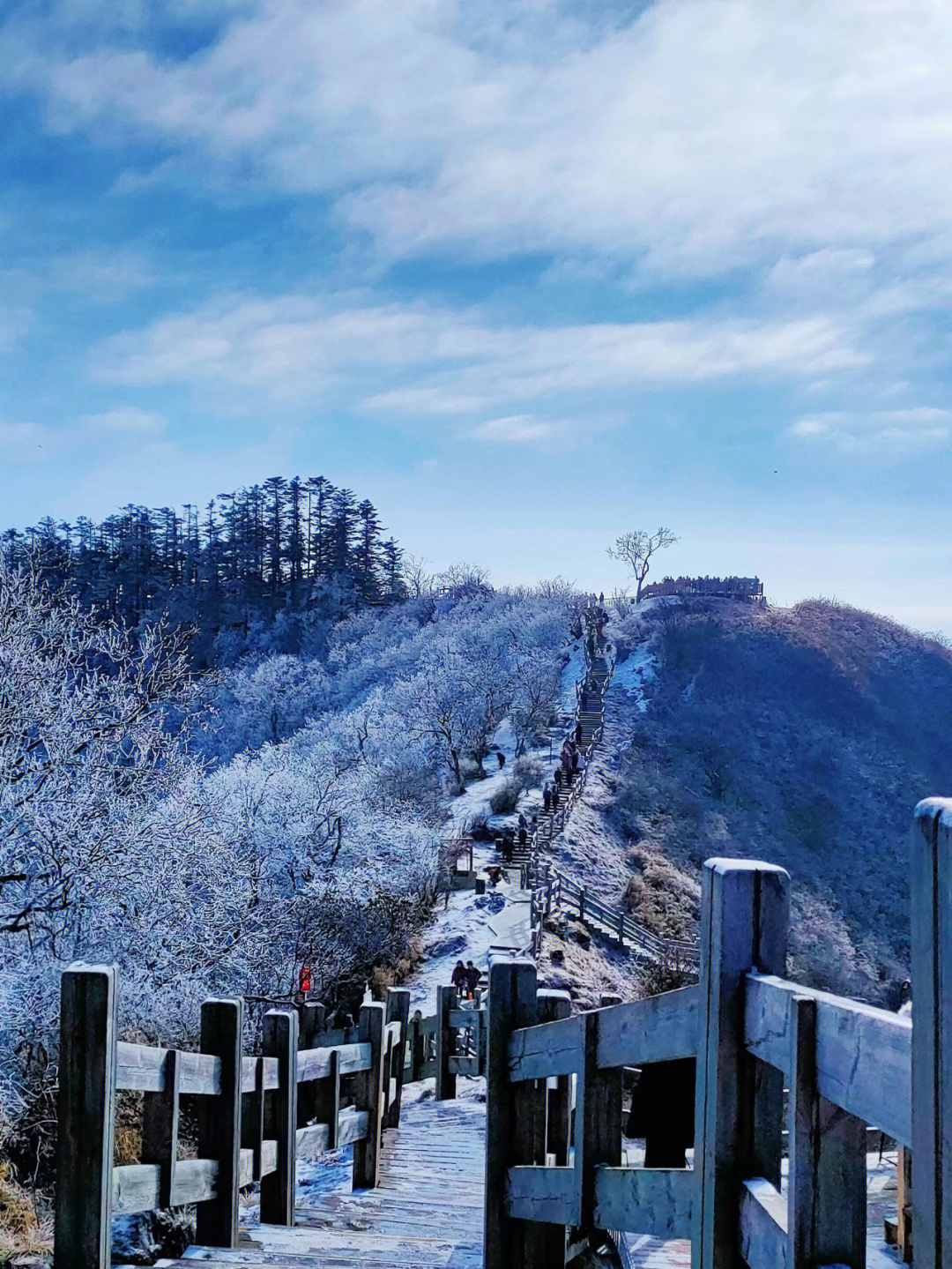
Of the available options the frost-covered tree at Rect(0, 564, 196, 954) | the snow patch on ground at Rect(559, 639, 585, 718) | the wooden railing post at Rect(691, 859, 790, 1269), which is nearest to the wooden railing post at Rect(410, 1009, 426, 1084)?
the frost-covered tree at Rect(0, 564, 196, 954)

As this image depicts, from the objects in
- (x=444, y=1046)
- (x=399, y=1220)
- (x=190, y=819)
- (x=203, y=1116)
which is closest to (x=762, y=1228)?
(x=203, y=1116)

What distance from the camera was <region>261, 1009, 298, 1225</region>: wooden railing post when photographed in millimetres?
5148

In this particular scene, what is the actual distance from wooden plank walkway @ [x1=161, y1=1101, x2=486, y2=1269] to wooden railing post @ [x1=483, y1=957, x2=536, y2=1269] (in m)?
0.78

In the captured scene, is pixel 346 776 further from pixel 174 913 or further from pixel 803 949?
pixel 803 949

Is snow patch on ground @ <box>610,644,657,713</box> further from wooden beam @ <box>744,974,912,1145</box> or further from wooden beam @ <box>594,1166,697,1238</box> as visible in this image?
wooden beam @ <box>744,974,912,1145</box>

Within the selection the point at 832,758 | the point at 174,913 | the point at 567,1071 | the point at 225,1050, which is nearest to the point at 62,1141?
the point at 225,1050

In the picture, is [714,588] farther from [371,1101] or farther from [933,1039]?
[933,1039]

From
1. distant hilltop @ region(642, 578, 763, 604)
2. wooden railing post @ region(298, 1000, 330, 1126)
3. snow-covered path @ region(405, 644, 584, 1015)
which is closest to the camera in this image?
wooden railing post @ region(298, 1000, 330, 1126)

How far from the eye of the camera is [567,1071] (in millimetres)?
3432

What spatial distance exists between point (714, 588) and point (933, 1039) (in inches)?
3034

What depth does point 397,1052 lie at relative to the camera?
340 inches

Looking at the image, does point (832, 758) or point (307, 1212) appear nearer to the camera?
point (307, 1212)

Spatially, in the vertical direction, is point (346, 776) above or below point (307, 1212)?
above

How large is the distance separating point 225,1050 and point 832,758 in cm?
5253
